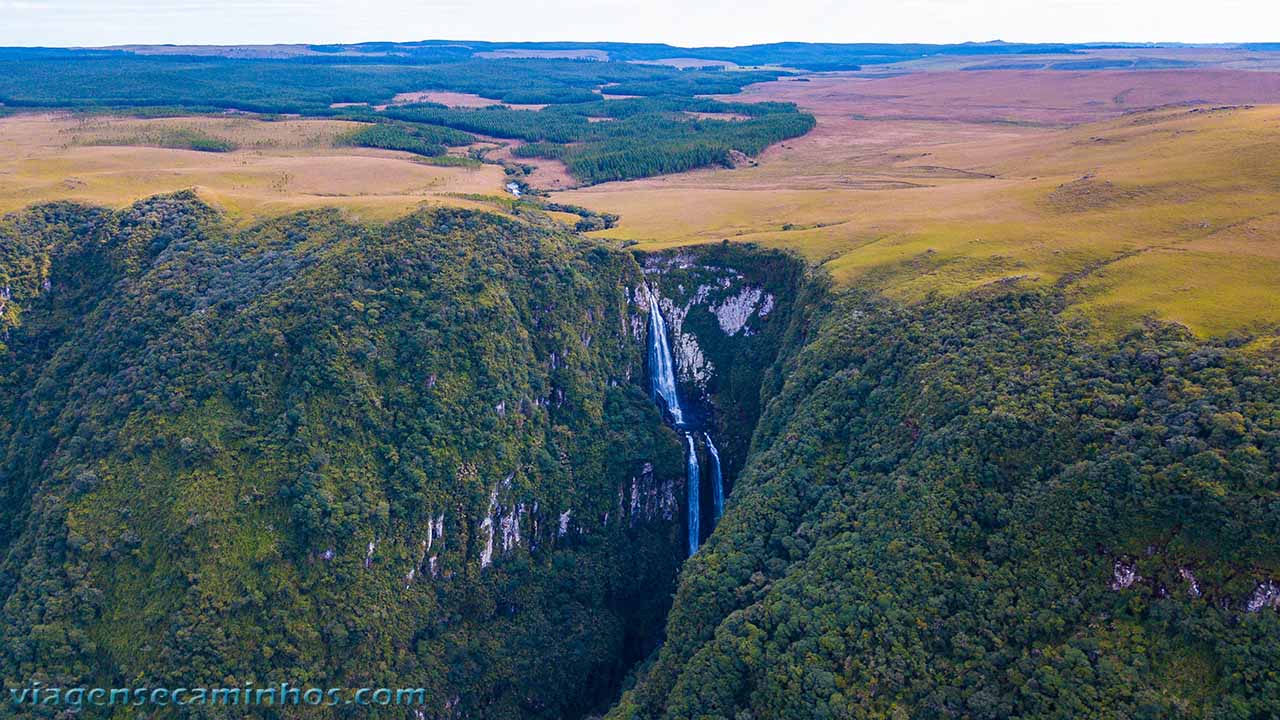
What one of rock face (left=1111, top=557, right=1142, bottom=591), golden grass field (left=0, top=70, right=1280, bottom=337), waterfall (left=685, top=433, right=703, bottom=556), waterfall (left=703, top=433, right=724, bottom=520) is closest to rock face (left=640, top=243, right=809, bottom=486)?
waterfall (left=703, top=433, right=724, bottom=520)

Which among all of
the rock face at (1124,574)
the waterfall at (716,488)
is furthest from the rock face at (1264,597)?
the waterfall at (716,488)

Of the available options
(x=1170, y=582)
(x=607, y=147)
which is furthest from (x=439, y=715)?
(x=607, y=147)

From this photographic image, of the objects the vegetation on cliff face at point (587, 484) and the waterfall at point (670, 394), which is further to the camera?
the waterfall at point (670, 394)

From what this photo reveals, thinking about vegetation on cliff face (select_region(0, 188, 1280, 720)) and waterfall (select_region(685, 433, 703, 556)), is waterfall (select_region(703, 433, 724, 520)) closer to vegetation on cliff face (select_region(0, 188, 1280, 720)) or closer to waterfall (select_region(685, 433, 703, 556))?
waterfall (select_region(685, 433, 703, 556))

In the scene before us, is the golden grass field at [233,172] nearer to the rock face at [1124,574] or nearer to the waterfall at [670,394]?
the waterfall at [670,394]

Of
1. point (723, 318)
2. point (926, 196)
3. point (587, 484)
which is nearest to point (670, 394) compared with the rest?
point (723, 318)
